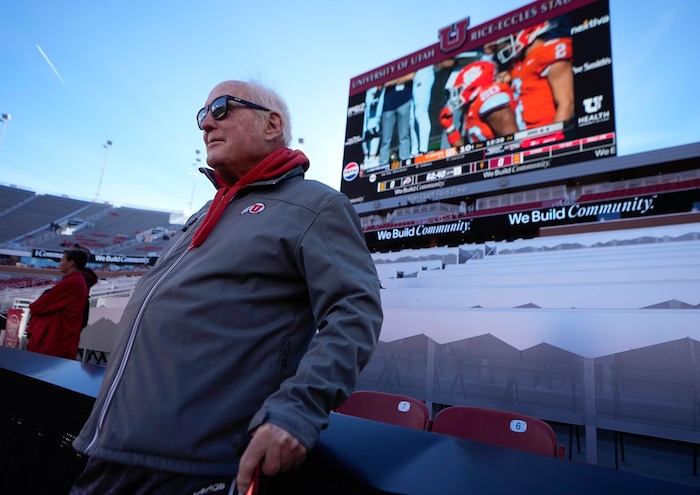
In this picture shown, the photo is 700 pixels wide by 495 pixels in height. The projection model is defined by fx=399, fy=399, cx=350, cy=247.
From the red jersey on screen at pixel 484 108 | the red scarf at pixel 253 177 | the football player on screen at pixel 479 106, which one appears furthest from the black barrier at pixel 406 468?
the red jersey on screen at pixel 484 108

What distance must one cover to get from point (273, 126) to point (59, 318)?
3.79 meters

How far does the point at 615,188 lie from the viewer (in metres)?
18.5

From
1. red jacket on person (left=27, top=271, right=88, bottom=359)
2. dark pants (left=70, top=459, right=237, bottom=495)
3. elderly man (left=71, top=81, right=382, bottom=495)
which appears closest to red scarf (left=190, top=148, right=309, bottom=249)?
elderly man (left=71, top=81, right=382, bottom=495)

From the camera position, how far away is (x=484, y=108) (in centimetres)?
1592

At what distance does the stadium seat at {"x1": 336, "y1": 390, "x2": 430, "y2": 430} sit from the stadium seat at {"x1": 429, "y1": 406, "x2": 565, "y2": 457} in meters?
0.19

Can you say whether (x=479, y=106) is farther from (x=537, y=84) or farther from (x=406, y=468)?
(x=406, y=468)

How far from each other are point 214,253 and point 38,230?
46186 millimetres

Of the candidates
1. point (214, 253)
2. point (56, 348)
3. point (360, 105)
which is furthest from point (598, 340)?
point (360, 105)

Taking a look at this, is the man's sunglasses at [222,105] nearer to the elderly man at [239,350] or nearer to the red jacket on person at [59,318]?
the elderly man at [239,350]

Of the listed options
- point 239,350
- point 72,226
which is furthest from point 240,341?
point 72,226

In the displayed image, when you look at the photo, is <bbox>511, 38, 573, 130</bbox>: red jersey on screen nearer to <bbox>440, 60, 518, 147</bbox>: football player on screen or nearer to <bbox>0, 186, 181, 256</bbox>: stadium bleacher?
<bbox>440, 60, 518, 147</bbox>: football player on screen

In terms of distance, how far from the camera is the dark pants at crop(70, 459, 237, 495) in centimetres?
81

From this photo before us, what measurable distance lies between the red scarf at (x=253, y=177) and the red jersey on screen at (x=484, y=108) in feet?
53.3

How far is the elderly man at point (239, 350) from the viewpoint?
74 cm
